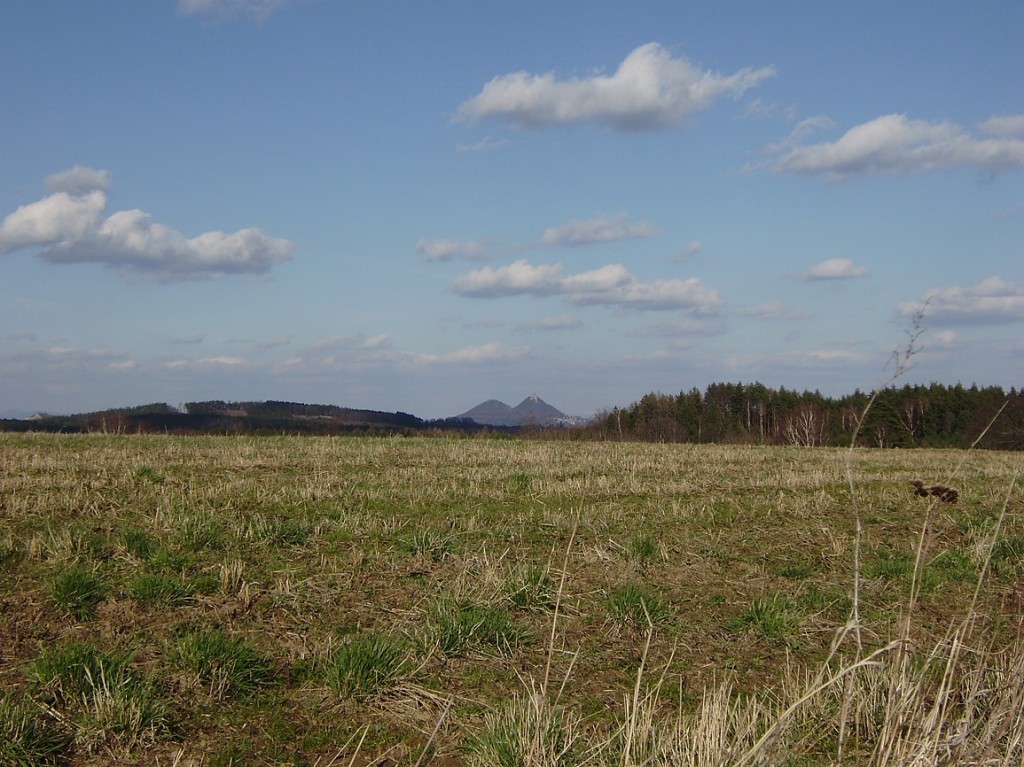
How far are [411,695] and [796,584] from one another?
16.7 ft

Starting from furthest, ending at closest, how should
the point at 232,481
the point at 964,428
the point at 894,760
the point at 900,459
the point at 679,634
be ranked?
the point at 964,428 < the point at 900,459 < the point at 232,481 < the point at 679,634 < the point at 894,760

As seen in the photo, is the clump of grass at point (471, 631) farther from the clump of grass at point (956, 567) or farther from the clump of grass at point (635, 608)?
the clump of grass at point (956, 567)

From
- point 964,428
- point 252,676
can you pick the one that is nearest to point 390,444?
point 252,676

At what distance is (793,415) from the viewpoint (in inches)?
3113

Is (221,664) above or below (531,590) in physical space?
below

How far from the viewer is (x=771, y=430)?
89438 mm

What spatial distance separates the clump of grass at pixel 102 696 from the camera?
509cm

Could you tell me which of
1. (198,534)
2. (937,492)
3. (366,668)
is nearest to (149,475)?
(198,534)

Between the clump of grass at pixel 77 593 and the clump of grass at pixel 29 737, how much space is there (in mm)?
1541

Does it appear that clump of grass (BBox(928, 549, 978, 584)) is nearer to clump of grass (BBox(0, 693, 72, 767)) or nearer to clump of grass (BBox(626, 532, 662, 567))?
clump of grass (BBox(626, 532, 662, 567))

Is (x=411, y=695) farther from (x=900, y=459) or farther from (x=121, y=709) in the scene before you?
(x=900, y=459)

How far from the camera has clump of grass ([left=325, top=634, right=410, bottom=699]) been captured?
5.88m

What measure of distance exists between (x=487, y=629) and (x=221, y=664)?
7.07 feet

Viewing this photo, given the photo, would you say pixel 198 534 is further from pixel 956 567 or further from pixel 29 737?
pixel 956 567
